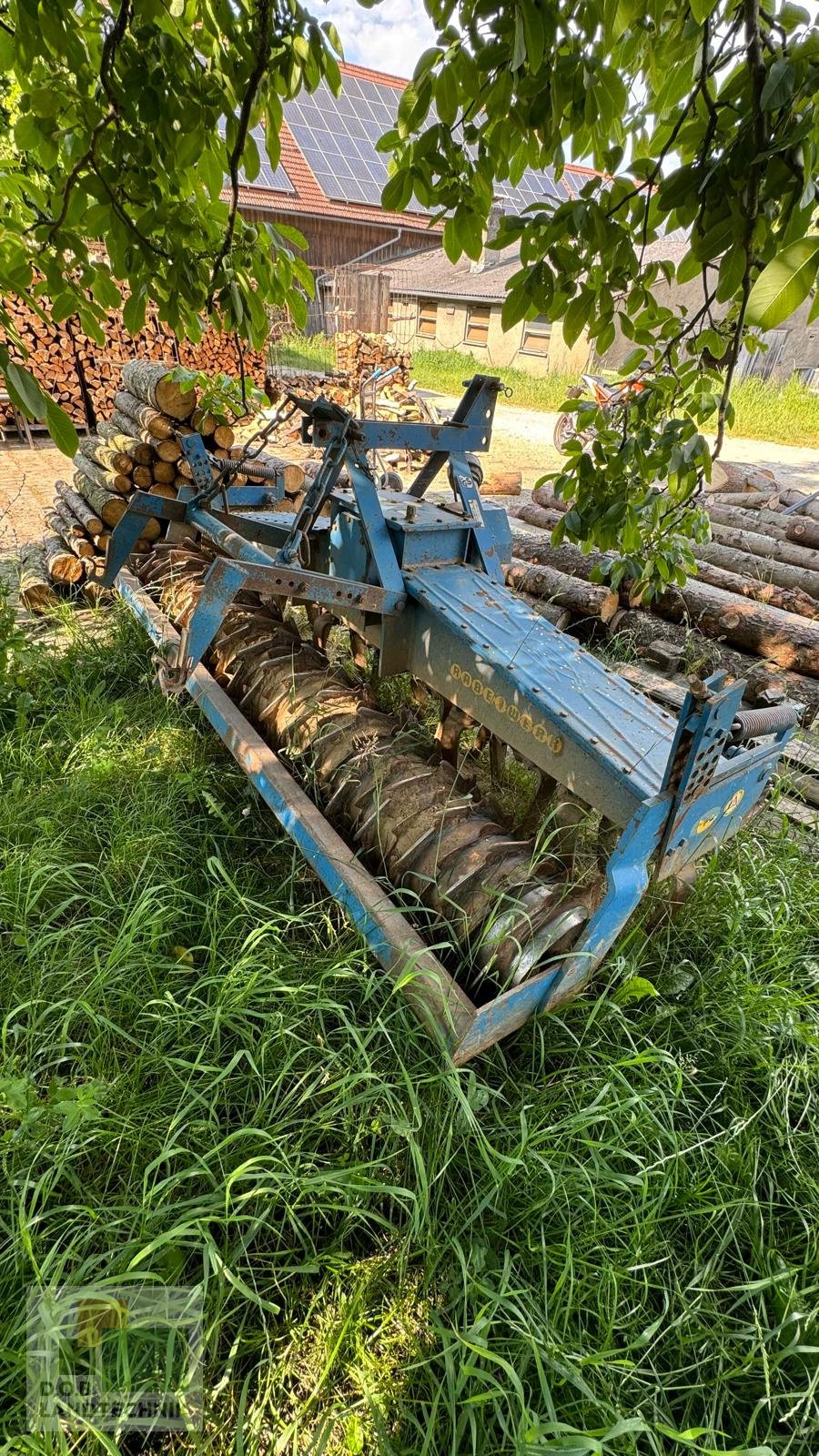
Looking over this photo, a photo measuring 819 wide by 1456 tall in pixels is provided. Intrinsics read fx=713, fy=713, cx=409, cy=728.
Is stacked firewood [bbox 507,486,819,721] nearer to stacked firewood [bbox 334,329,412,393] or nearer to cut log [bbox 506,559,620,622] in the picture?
cut log [bbox 506,559,620,622]

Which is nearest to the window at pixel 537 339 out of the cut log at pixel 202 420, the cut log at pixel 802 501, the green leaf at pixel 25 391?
the cut log at pixel 802 501

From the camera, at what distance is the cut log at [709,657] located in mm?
4211

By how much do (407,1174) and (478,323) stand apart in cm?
2339

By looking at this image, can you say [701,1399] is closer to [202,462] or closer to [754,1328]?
[754,1328]

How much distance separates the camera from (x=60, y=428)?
1.14 metres

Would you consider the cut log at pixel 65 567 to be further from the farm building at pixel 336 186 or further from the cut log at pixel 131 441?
the farm building at pixel 336 186

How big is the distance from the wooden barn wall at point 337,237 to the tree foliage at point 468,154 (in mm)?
20315

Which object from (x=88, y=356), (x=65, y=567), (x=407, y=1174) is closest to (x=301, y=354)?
(x=88, y=356)

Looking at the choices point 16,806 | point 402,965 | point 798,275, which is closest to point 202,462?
point 16,806

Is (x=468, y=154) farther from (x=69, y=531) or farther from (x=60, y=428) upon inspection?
(x=69, y=531)

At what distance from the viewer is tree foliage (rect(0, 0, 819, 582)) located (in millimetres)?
1079

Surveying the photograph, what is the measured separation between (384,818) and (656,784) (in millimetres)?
909

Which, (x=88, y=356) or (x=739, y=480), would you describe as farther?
(x=739, y=480)

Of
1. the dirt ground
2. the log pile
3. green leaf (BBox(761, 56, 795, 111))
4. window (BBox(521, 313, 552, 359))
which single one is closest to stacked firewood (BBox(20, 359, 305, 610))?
green leaf (BBox(761, 56, 795, 111))
